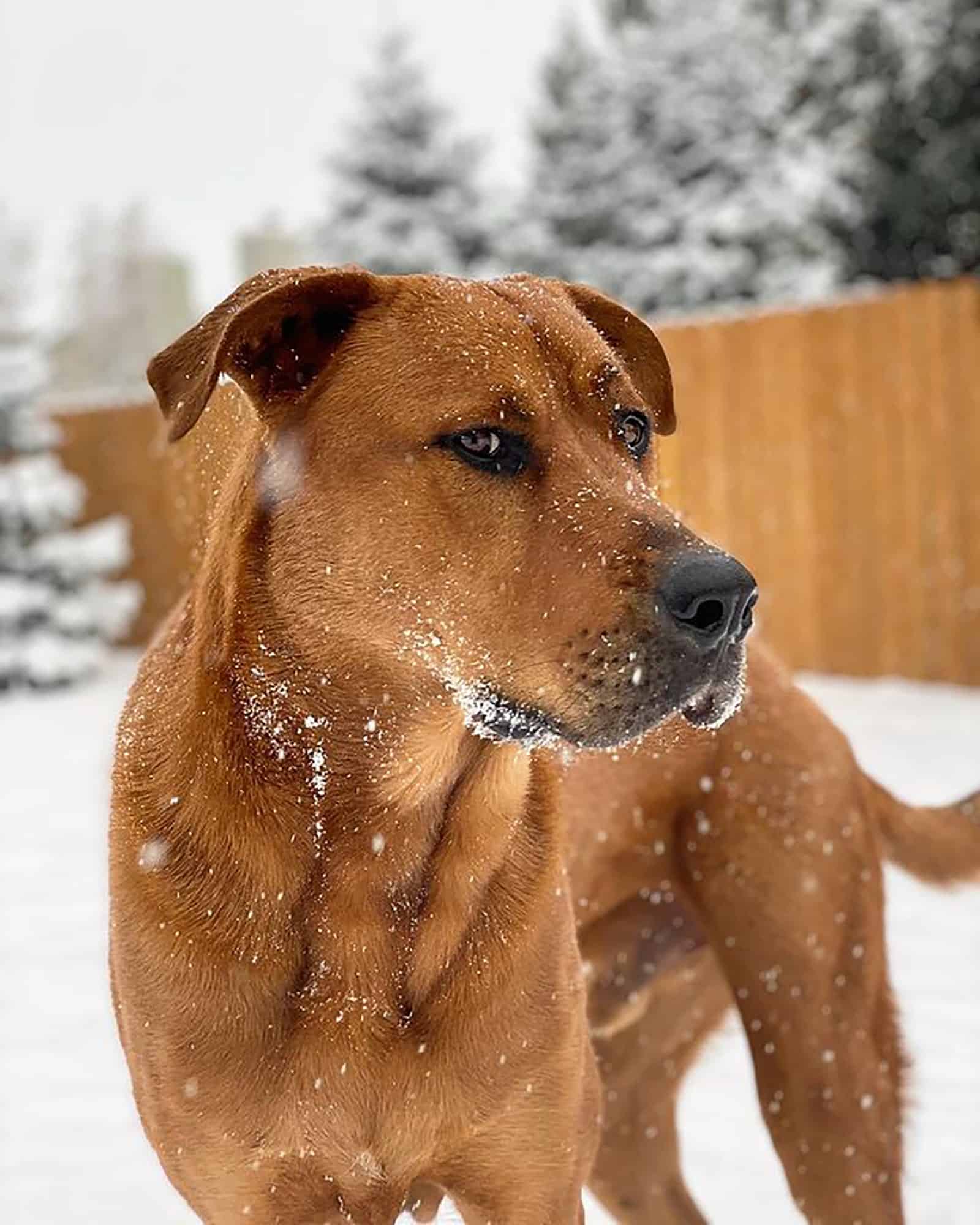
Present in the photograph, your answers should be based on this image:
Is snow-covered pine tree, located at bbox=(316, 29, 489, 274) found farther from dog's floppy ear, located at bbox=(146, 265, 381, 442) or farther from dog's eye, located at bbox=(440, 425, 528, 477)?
dog's eye, located at bbox=(440, 425, 528, 477)

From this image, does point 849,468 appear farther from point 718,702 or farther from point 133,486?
point 718,702

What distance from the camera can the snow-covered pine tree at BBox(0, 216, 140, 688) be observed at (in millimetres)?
14484

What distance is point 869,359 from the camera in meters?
9.87

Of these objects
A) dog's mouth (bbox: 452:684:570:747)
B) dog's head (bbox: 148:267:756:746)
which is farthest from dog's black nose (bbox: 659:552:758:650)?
dog's mouth (bbox: 452:684:570:747)

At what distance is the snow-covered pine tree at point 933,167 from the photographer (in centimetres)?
1248

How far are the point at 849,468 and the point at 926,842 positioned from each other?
6915mm

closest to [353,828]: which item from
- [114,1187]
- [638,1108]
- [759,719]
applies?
[759,719]

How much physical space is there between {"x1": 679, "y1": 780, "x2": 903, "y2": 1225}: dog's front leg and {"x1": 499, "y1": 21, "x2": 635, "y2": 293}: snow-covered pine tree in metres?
16.0

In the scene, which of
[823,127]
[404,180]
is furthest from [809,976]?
[404,180]

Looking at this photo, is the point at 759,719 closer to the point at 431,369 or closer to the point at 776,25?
the point at 431,369

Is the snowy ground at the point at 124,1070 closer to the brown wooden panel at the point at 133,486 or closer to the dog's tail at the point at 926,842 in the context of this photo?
the dog's tail at the point at 926,842

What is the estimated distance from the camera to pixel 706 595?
208cm

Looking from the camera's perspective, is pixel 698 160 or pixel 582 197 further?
pixel 582 197

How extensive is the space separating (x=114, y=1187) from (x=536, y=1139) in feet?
6.36
